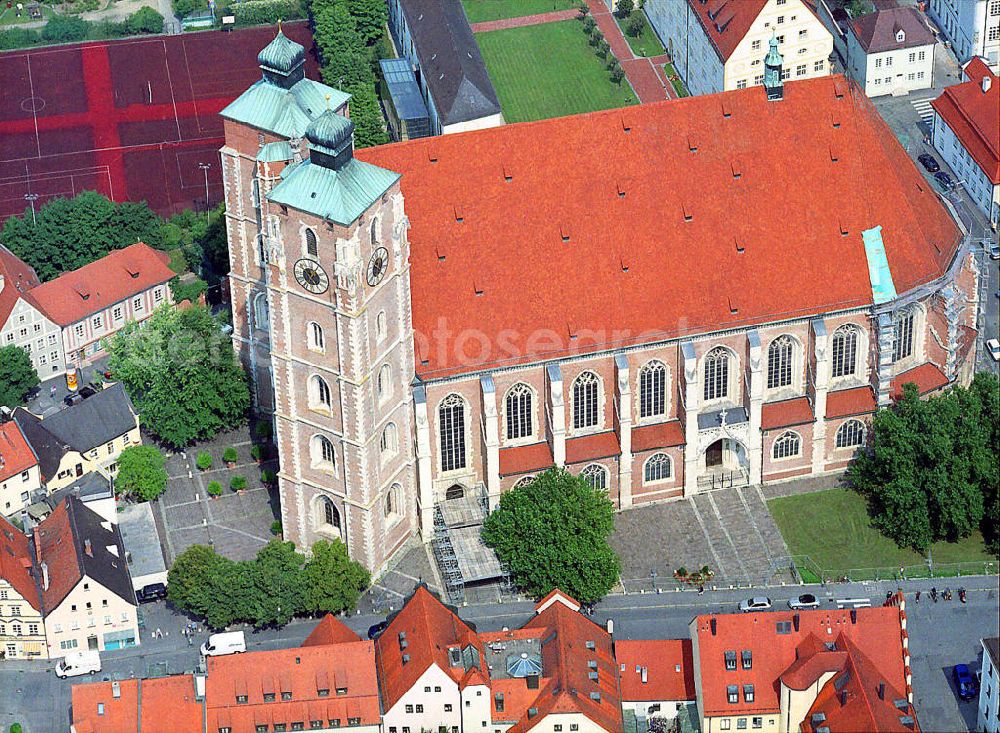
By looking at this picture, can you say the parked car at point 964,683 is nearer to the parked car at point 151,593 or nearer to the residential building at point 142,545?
the parked car at point 151,593

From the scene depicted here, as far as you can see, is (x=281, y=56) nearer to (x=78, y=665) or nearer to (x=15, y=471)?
(x=15, y=471)

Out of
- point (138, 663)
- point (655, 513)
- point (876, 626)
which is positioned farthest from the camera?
point (655, 513)

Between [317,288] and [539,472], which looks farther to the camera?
[539,472]

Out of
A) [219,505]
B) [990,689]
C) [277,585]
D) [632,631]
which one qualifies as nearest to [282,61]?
[219,505]

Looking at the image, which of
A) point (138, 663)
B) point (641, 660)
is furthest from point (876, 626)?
point (138, 663)

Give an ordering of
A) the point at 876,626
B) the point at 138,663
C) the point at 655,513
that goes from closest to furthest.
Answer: the point at 876,626, the point at 138,663, the point at 655,513

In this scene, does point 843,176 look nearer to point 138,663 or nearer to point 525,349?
point 525,349
